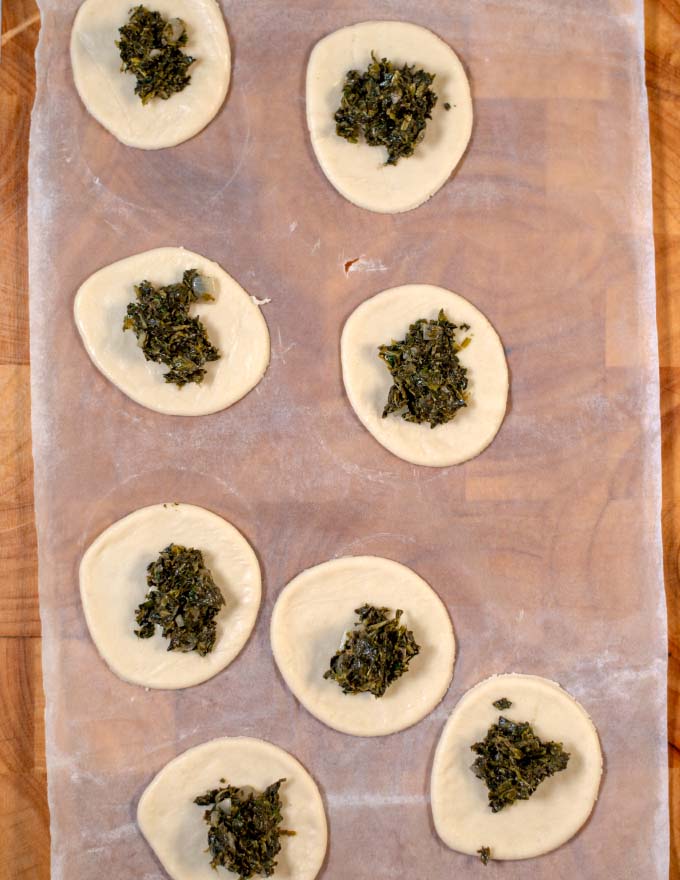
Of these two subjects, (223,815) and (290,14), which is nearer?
(223,815)

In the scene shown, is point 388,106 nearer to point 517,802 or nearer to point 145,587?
point 145,587

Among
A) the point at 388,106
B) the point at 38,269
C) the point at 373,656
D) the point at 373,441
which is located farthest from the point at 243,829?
the point at 388,106

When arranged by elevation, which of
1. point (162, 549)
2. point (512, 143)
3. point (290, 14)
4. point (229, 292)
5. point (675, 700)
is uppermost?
point (290, 14)

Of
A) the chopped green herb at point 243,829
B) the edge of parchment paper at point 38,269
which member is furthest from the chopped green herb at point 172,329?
the chopped green herb at point 243,829

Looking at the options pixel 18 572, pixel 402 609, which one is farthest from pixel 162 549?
pixel 402 609

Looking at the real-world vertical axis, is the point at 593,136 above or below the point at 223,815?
above

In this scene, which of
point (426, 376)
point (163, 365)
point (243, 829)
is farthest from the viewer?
point (163, 365)

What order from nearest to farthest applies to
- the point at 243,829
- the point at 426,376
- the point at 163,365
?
the point at 243,829 → the point at 426,376 → the point at 163,365

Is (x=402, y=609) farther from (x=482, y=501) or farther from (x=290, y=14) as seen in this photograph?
(x=290, y=14)
